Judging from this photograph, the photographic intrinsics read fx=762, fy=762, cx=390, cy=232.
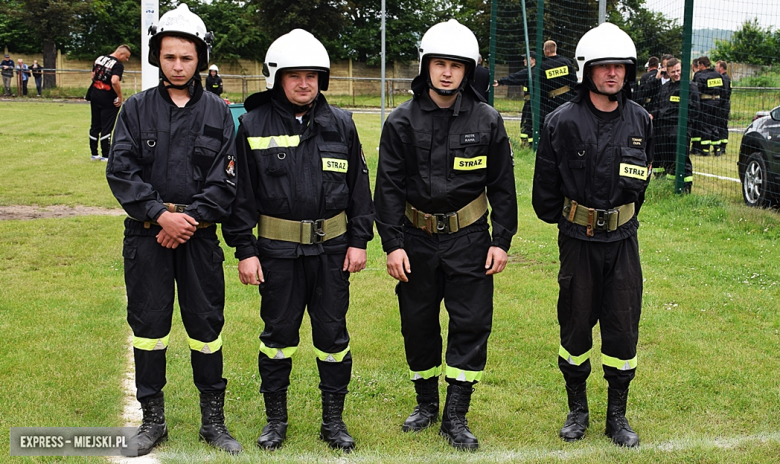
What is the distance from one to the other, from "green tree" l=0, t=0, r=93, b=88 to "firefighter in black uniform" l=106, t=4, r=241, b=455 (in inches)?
1737

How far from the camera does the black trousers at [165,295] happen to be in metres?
4.14

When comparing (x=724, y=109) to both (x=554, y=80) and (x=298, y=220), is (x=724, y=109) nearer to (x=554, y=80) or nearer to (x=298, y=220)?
(x=554, y=80)

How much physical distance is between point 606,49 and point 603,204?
876mm

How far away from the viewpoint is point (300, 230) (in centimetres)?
421

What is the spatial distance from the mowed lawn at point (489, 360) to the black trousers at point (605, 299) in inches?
17.6

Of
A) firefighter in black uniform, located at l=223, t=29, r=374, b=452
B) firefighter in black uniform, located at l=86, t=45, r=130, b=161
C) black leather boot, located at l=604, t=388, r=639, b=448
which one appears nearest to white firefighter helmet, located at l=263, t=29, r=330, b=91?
firefighter in black uniform, located at l=223, t=29, r=374, b=452

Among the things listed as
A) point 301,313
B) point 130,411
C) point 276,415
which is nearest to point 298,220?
point 301,313

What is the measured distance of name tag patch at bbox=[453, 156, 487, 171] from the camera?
4.29 meters

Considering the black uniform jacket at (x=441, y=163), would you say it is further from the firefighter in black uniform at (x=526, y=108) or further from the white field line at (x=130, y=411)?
the firefighter in black uniform at (x=526, y=108)

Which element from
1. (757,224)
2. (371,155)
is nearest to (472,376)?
(757,224)

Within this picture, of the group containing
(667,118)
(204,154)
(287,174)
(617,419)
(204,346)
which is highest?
(667,118)

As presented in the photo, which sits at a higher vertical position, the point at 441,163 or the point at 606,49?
the point at 606,49

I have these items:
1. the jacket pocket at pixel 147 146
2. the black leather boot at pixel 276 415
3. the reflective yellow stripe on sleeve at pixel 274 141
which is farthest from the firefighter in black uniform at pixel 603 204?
the jacket pocket at pixel 147 146

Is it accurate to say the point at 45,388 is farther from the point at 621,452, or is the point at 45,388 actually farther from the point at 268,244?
the point at 621,452
